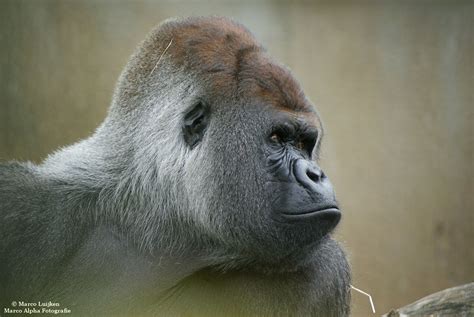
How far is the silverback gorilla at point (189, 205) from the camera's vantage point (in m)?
3.60

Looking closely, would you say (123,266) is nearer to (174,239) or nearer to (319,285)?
(174,239)

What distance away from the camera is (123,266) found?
3.79 meters

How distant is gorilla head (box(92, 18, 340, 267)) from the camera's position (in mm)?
3578

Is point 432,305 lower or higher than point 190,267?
lower

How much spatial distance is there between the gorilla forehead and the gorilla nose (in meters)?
0.34

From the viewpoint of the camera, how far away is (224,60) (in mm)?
3754

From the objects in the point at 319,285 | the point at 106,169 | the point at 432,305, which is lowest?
the point at 432,305

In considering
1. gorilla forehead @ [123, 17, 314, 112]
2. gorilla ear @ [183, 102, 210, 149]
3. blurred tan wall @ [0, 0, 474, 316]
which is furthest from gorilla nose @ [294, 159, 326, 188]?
blurred tan wall @ [0, 0, 474, 316]

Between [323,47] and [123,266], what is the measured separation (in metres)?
3.03

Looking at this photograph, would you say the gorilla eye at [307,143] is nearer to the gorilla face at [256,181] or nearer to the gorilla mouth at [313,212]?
Result: the gorilla face at [256,181]

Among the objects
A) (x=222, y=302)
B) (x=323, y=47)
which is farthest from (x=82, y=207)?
(x=323, y=47)

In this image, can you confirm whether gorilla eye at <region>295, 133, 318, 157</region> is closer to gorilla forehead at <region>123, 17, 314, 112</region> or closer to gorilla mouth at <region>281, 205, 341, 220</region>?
Answer: gorilla forehead at <region>123, 17, 314, 112</region>

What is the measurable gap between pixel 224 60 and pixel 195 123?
0.39 meters

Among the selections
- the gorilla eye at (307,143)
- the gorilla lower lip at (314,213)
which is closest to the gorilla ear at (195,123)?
the gorilla eye at (307,143)
